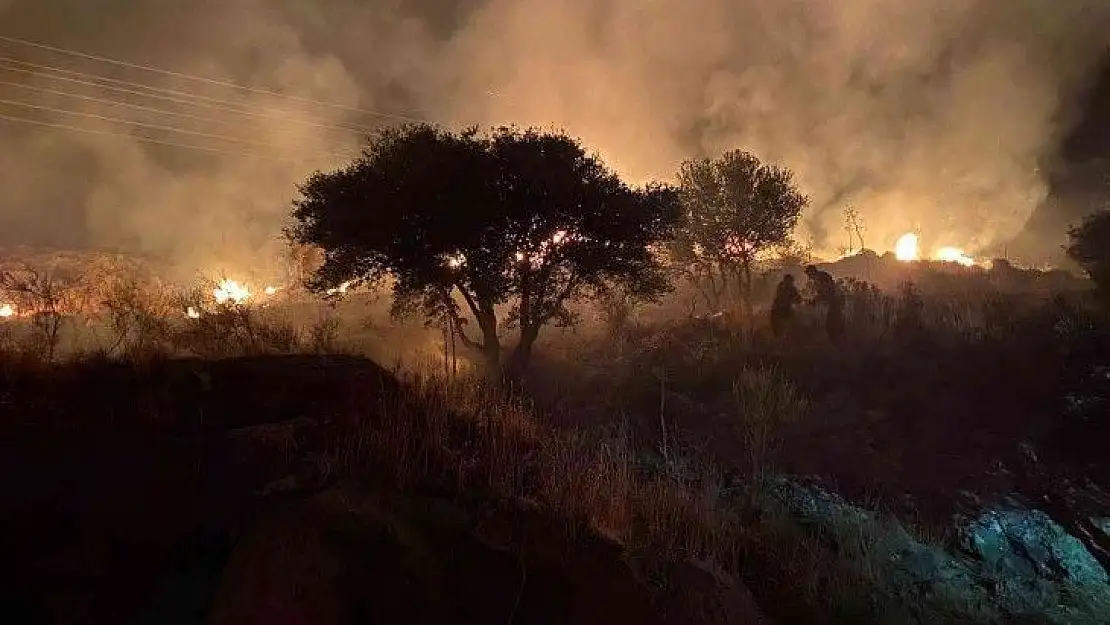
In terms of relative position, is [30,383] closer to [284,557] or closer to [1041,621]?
[284,557]


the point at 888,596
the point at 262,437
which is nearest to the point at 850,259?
the point at 888,596

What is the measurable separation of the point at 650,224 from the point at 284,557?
53.5 ft

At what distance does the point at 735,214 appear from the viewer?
3109 centimetres

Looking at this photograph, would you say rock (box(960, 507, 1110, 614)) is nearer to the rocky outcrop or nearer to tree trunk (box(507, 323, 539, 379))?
the rocky outcrop

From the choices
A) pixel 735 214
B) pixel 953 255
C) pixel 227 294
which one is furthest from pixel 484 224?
pixel 953 255

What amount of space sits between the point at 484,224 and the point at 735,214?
673 inches

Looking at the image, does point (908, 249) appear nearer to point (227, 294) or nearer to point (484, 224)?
point (484, 224)

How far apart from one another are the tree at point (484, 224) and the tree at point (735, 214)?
12157 millimetres

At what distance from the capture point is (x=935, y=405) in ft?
53.0

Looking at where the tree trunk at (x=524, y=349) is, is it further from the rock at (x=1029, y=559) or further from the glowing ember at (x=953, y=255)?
the glowing ember at (x=953, y=255)

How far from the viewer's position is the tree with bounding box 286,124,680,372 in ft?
56.7

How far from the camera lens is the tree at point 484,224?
17.3 m

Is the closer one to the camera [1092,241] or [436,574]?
[436,574]

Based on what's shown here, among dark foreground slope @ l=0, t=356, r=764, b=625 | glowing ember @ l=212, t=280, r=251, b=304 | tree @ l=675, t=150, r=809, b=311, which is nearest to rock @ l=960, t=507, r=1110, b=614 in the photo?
dark foreground slope @ l=0, t=356, r=764, b=625
